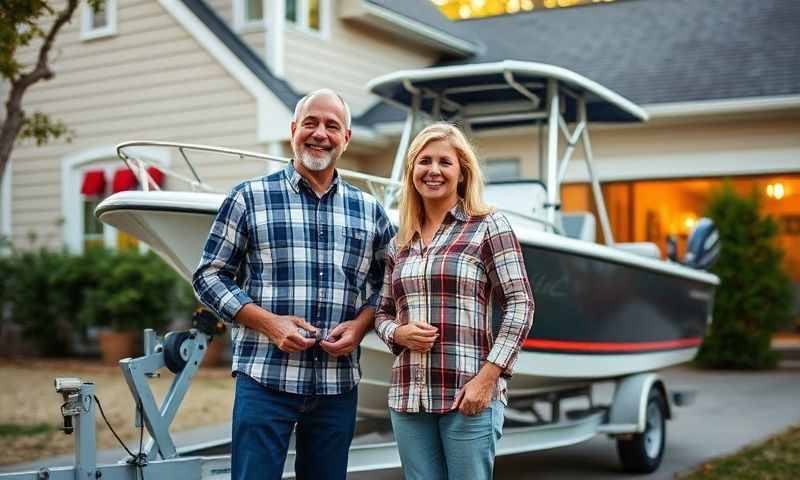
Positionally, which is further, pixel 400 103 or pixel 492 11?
pixel 492 11

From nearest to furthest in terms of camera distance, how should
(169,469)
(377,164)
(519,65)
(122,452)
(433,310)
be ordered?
(433,310)
(169,469)
(519,65)
(122,452)
(377,164)

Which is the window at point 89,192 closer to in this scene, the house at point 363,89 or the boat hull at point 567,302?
the house at point 363,89

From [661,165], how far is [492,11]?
20.6m

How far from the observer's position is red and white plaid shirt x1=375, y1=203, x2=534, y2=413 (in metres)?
3.20

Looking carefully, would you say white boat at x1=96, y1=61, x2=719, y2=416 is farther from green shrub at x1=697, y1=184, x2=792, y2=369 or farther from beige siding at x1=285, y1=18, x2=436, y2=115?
beige siding at x1=285, y1=18, x2=436, y2=115

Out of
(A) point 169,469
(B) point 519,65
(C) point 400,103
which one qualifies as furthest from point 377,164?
(A) point 169,469

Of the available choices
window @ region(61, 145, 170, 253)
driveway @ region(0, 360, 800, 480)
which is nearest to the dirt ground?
driveway @ region(0, 360, 800, 480)

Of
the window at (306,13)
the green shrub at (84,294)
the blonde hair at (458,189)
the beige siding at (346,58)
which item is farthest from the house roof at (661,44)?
the blonde hair at (458,189)

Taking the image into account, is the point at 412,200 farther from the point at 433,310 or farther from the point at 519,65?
the point at 519,65

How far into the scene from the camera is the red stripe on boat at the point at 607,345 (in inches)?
231

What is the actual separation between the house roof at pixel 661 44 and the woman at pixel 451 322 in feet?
31.7

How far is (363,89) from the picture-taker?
45.5 feet

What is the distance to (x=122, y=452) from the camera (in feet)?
23.5

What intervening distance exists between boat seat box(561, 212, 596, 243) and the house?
4.63 meters
